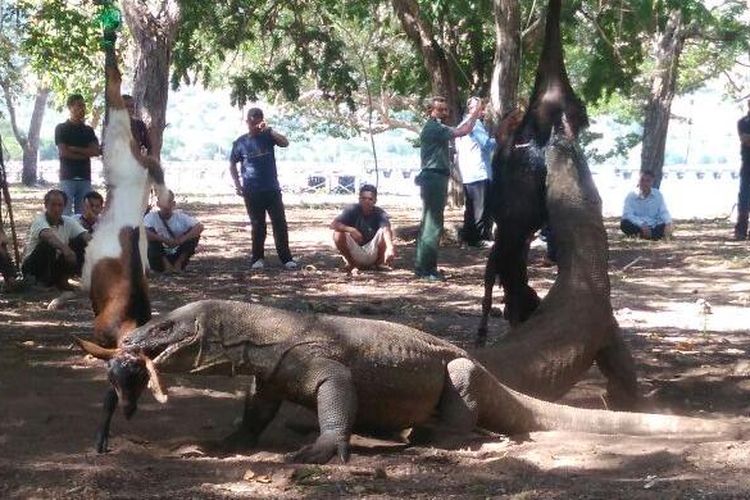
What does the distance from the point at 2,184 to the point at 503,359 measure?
19.2 ft

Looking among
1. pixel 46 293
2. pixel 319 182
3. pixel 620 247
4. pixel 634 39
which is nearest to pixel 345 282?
pixel 46 293

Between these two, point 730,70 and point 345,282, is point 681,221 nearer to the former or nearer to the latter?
point 345,282

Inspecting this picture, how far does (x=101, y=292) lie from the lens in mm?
4953

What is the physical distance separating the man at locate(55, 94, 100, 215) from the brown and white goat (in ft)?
22.7

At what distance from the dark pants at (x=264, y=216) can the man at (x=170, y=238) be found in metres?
0.67

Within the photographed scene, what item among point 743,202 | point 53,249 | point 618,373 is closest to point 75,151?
point 53,249

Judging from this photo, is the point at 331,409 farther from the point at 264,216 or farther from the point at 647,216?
the point at 647,216

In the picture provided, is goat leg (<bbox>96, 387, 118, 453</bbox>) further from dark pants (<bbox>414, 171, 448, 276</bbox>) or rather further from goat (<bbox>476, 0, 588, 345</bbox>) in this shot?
dark pants (<bbox>414, 171, 448, 276</bbox>)

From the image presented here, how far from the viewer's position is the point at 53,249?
1034cm

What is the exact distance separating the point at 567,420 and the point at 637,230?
11599 millimetres

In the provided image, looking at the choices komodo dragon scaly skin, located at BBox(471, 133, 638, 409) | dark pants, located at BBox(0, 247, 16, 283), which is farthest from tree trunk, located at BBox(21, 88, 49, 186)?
komodo dragon scaly skin, located at BBox(471, 133, 638, 409)

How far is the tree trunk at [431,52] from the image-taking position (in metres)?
19.8

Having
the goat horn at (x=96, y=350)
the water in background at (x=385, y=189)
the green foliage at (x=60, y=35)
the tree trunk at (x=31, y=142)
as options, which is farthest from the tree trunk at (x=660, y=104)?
the tree trunk at (x=31, y=142)

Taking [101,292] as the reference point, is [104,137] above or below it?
above
